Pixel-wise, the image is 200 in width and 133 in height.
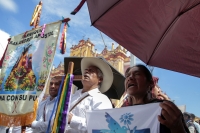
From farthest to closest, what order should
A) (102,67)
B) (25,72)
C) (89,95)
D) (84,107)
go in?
(25,72) < (102,67) < (89,95) < (84,107)

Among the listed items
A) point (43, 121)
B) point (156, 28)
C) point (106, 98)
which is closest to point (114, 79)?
point (106, 98)

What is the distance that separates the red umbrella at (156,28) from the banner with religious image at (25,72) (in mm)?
1976

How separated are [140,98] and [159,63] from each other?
18.4 inches

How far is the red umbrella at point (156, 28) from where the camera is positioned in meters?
1.71

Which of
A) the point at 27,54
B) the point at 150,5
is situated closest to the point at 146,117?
the point at 150,5

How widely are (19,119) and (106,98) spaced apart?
1853 millimetres

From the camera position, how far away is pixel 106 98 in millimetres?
2355

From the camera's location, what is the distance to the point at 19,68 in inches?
163

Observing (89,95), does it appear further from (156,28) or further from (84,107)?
(156,28)

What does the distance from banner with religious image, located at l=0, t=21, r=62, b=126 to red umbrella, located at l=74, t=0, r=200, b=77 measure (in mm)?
1976

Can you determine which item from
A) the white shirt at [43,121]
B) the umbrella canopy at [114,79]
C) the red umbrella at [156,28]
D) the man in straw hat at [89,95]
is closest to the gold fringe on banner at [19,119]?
the white shirt at [43,121]

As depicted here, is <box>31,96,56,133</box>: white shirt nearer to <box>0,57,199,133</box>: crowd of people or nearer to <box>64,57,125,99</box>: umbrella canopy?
<box>0,57,199,133</box>: crowd of people

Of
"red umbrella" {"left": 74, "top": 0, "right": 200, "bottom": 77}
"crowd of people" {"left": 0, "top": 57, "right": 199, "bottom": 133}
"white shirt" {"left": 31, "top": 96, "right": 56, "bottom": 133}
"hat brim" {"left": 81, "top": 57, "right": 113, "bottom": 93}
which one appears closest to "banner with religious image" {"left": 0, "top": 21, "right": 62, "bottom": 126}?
"crowd of people" {"left": 0, "top": 57, "right": 199, "bottom": 133}

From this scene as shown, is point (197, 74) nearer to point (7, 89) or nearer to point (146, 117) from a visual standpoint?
point (146, 117)
